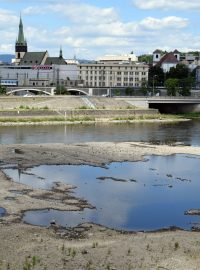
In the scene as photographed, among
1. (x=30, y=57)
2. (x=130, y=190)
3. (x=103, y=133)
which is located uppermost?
(x=30, y=57)

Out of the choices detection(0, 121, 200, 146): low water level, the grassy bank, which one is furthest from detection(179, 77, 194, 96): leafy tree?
detection(0, 121, 200, 146): low water level

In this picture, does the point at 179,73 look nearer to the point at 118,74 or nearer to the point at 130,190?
the point at 118,74

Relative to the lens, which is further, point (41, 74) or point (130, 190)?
point (41, 74)

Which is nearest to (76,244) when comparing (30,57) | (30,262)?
(30,262)

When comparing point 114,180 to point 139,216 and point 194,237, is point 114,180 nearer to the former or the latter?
point 139,216

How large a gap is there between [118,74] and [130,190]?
79.3m

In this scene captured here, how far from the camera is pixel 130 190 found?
65.1 ft

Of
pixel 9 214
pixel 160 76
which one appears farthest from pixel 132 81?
pixel 9 214

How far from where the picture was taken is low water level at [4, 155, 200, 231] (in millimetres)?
15797

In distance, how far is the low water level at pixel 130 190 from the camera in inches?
622

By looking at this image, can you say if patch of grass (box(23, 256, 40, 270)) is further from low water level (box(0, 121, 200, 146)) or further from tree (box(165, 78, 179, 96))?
tree (box(165, 78, 179, 96))

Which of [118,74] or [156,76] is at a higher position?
[118,74]

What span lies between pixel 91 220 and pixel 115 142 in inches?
727

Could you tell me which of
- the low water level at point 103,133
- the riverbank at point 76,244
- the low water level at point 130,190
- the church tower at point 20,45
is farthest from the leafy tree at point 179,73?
the riverbank at point 76,244
